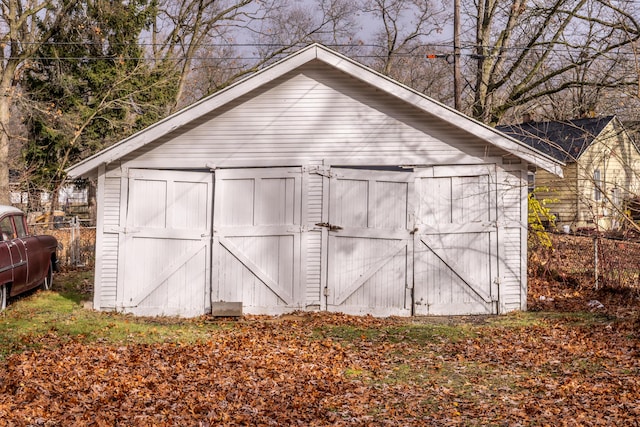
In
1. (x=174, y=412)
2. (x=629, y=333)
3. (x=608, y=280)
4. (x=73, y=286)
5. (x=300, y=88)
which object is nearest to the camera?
(x=174, y=412)

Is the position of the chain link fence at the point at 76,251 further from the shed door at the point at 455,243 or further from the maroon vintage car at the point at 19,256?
the shed door at the point at 455,243

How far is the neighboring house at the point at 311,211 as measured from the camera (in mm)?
12242

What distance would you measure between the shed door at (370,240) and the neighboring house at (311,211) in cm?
2

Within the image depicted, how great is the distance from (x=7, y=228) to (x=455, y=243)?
8.55 m

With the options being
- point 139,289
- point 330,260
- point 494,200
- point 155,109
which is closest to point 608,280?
point 494,200

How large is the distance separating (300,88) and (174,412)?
287 inches

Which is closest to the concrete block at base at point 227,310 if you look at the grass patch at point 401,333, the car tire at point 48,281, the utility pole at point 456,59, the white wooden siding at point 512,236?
the grass patch at point 401,333

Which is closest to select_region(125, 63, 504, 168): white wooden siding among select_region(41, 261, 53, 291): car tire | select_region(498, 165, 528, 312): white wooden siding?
select_region(498, 165, 528, 312): white wooden siding

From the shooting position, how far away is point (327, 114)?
12.3 meters

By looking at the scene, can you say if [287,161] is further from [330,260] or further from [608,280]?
[608,280]

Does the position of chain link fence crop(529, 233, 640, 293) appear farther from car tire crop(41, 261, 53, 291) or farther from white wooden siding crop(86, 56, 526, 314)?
car tire crop(41, 261, 53, 291)

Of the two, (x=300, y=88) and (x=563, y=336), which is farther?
(x=300, y=88)

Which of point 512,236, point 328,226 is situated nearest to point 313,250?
point 328,226

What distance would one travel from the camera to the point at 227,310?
11.9 metres
